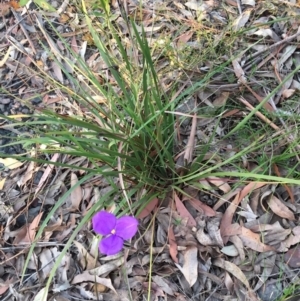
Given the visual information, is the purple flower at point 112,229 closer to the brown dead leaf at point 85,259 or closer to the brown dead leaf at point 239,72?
the brown dead leaf at point 85,259

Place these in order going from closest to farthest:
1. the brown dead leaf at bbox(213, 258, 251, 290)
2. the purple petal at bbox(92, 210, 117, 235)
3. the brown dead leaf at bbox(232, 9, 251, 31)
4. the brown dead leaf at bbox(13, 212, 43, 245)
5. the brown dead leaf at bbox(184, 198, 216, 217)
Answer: the purple petal at bbox(92, 210, 117, 235) < the brown dead leaf at bbox(213, 258, 251, 290) < the brown dead leaf at bbox(184, 198, 216, 217) < the brown dead leaf at bbox(13, 212, 43, 245) < the brown dead leaf at bbox(232, 9, 251, 31)

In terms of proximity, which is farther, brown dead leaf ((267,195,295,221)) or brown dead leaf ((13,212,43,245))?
brown dead leaf ((13,212,43,245))

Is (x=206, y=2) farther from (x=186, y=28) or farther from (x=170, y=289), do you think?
(x=170, y=289)

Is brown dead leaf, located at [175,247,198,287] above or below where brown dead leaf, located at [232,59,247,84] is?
below

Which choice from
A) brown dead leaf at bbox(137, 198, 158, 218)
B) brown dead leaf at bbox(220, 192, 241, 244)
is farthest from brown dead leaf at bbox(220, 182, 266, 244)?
brown dead leaf at bbox(137, 198, 158, 218)

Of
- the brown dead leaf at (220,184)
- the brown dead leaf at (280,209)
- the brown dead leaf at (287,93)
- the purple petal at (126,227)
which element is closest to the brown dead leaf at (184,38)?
the brown dead leaf at (287,93)

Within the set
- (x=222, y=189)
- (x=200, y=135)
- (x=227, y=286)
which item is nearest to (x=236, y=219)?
(x=222, y=189)

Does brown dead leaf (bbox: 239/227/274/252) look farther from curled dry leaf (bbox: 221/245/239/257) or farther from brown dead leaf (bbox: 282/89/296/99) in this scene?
brown dead leaf (bbox: 282/89/296/99)

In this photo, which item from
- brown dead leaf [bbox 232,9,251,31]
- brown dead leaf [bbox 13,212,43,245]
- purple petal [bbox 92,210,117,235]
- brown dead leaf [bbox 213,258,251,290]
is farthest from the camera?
brown dead leaf [bbox 232,9,251,31]
